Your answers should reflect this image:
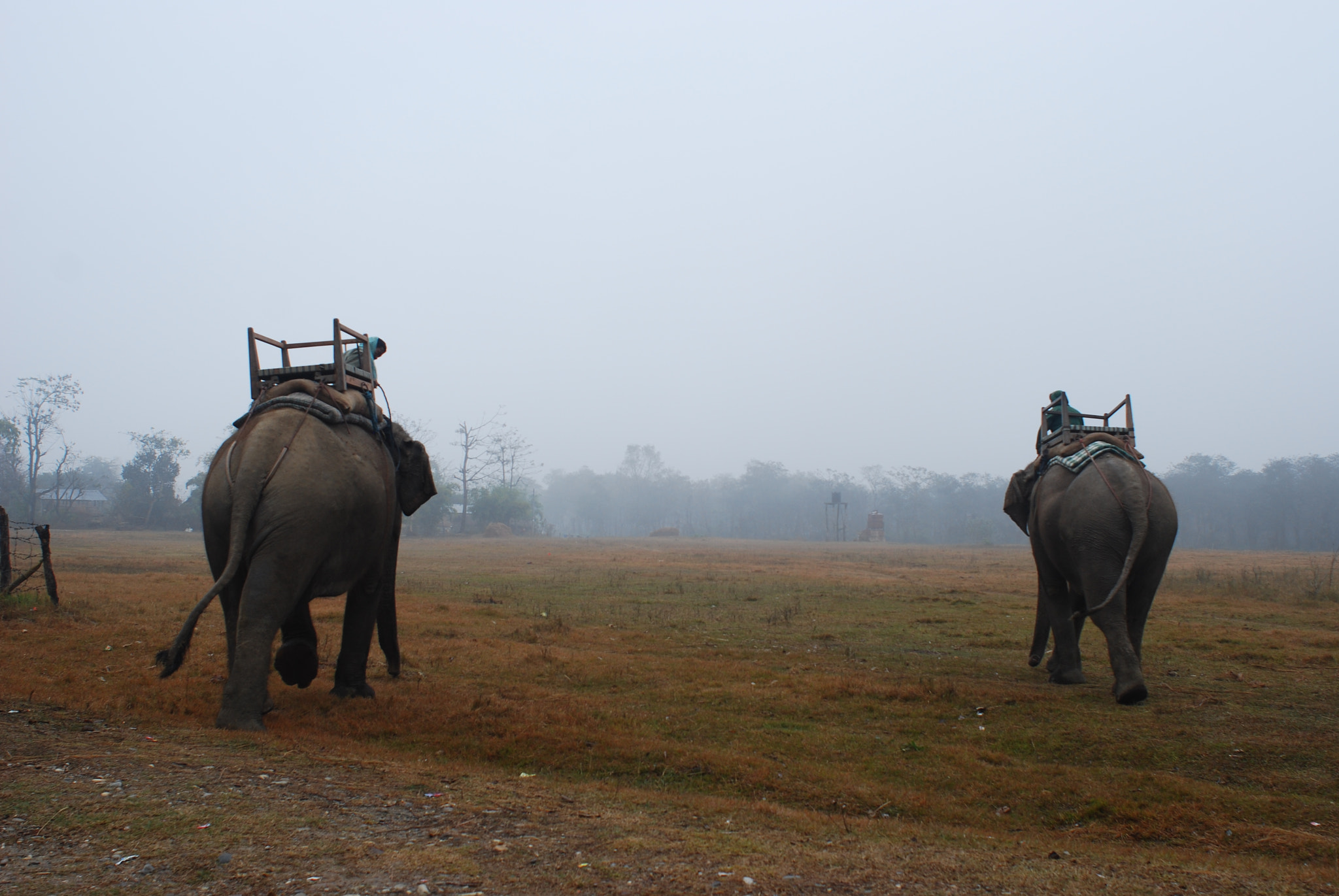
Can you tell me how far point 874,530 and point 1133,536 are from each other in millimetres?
80325

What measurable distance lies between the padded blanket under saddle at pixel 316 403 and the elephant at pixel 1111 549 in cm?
738

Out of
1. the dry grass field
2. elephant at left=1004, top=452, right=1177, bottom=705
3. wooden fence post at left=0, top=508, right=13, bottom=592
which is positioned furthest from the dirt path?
wooden fence post at left=0, top=508, right=13, bottom=592

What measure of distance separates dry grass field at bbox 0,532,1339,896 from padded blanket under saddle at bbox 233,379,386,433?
99.8 inches

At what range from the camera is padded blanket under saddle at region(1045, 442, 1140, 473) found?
28.3ft

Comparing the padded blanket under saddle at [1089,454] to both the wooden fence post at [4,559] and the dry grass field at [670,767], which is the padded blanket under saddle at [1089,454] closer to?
the dry grass field at [670,767]

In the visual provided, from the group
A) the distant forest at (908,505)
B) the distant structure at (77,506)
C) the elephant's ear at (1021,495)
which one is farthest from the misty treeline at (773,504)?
the elephant's ear at (1021,495)

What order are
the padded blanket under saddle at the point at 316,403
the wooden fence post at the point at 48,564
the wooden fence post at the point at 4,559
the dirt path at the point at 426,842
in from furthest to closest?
1. the wooden fence post at the point at 4,559
2. the wooden fence post at the point at 48,564
3. the padded blanket under saddle at the point at 316,403
4. the dirt path at the point at 426,842

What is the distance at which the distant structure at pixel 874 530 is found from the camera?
279 feet

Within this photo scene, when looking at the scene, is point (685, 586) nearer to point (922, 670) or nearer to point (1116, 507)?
point (922, 670)

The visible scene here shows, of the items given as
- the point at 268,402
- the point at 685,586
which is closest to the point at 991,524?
the point at 685,586

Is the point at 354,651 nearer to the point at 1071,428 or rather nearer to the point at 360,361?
the point at 360,361

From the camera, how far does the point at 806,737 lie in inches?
256

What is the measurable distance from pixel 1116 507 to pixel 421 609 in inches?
452

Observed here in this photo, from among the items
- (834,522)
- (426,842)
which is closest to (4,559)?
(426,842)
